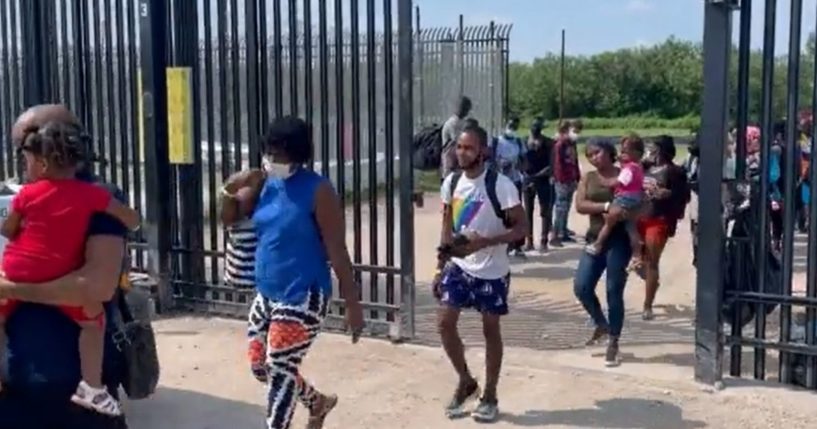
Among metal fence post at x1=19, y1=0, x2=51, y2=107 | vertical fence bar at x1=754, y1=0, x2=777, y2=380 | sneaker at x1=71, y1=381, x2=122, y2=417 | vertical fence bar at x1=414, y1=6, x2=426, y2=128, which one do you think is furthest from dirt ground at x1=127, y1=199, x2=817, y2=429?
vertical fence bar at x1=414, y1=6, x2=426, y2=128

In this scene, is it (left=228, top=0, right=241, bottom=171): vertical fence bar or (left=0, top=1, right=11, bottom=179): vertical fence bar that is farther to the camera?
(left=0, top=1, right=11, bottom=179): vertical fence bar

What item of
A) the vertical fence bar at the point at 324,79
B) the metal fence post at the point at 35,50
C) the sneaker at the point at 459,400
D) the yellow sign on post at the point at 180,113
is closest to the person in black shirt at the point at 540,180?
the yellow sign on post at the point at 180,113

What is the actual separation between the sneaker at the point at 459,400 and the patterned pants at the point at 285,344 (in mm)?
1445

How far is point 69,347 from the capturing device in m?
3.76

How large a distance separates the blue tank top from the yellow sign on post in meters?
3.90

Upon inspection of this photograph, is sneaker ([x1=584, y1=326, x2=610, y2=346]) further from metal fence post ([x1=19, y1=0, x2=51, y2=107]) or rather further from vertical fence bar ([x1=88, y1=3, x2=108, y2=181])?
metal fence post ([x1=19, y1=0, x2=51, y2=107])

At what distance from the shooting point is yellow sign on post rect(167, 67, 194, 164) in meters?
8.95

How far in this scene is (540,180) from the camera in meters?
14.1

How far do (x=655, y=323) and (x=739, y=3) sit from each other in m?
3.39

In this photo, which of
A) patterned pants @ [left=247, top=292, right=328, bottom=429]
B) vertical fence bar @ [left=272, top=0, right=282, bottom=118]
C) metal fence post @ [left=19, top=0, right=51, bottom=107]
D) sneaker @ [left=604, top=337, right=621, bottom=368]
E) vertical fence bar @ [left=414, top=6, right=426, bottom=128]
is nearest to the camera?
patterned pants @ [left=247, top=292, right=328, bottom=429]

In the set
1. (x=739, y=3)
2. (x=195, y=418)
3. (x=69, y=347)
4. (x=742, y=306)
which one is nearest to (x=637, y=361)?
(x=742, y=306)

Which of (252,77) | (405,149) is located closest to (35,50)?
(252,77)

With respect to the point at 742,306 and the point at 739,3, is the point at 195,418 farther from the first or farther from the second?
the point at 739,3

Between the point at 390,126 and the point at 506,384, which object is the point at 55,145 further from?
the point at 390,126
